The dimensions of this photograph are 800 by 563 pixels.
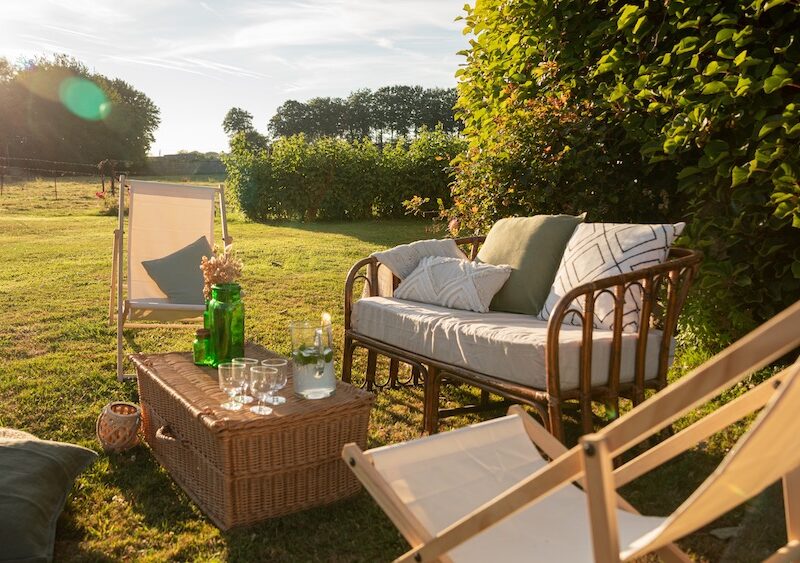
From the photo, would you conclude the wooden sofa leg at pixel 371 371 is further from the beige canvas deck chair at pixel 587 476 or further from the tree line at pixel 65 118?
the tree line at pixel 65 118

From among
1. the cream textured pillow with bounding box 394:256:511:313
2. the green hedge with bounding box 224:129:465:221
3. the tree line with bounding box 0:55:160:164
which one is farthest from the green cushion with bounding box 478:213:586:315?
the tree line with bounding box 0:55:160:164

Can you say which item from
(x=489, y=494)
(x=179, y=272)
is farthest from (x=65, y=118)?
(x=489, y=494)

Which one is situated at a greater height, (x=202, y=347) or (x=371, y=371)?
(x=202, y=347)

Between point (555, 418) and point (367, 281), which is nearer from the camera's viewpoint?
point (555, 418)

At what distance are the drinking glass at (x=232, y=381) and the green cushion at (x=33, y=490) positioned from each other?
0.64 metres

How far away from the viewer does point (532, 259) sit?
353cm

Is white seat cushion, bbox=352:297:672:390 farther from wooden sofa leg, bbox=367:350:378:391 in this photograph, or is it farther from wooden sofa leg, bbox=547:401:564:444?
wooden sofa leg, bbox=367:350:378:391

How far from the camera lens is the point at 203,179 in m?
25.4

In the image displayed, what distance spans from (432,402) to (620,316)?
0.97 metres

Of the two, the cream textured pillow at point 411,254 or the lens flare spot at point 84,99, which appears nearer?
the cream textured pillow at point 411,254

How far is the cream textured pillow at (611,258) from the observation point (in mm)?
2898

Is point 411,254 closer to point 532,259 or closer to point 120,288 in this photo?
point 532,259

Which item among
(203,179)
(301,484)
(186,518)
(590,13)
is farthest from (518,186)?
(203,179)

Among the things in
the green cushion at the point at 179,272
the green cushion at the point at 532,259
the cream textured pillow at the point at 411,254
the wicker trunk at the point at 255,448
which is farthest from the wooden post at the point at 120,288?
the green cushion at the point at 532,259
